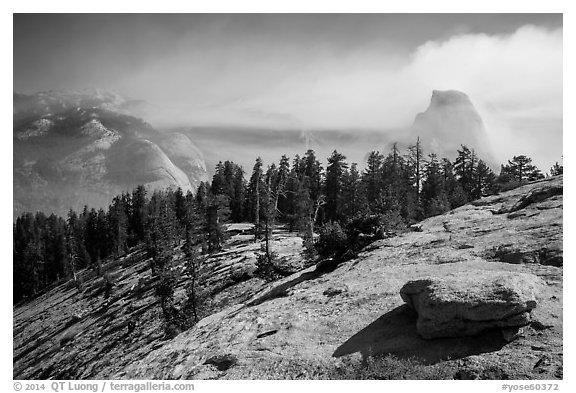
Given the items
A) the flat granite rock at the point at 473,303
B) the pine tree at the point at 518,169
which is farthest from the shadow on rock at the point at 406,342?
the pine tree at the point at 518,169

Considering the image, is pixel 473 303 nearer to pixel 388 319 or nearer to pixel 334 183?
pixel 388 319

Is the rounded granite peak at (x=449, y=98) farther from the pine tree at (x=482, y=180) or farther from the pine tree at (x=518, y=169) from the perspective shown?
the pine tree at (x=482, y=180)

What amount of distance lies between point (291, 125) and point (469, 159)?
169 ft

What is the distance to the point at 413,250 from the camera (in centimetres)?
2202

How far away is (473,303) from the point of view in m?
12.1

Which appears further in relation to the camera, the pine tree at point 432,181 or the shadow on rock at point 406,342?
the pine tree at point 432,181

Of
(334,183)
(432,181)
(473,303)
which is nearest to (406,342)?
(473,303)

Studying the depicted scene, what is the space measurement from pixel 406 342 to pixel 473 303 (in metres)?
2.53

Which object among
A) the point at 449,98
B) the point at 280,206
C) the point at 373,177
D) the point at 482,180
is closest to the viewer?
the point at 449,98

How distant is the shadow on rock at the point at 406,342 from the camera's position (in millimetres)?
11945

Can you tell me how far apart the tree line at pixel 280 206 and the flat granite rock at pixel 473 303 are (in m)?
13.6

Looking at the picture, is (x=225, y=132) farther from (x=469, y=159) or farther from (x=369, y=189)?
(x=469, y=159)

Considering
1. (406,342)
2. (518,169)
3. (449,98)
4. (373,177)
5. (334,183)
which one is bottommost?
(406,342)
